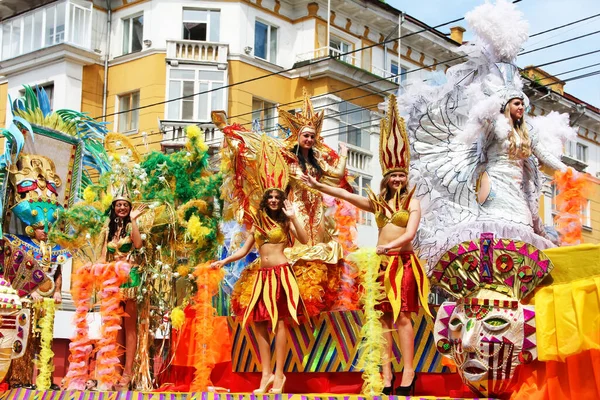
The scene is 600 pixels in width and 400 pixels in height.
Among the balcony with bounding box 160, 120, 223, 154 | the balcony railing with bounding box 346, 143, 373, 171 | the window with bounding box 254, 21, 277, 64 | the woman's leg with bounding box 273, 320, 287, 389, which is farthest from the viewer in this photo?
the balcony railing with bounding box 346, 143, 373, 171

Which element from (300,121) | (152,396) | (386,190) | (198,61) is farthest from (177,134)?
(386,190)

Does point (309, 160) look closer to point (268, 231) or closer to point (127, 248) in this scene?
point (268, 231)

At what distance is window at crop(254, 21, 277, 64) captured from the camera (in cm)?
2164

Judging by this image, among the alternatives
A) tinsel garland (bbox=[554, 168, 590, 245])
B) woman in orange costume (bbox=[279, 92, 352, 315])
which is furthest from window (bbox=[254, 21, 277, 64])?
tinsel garland (bbox=[554, 168, 590, 245])

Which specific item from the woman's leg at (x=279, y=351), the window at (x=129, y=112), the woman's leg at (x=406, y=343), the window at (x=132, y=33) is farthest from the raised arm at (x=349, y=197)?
the window at (x=132, y=33)

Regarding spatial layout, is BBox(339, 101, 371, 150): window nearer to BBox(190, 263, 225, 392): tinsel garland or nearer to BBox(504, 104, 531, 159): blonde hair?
BBox(190, 263, 225, 392): tinsel garland

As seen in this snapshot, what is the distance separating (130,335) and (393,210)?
283cm

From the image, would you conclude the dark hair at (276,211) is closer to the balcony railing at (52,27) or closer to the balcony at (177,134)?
the balcony at (177,134)

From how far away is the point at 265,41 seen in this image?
71.6ft

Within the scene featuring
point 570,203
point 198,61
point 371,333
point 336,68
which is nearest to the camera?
Result: point 371,333

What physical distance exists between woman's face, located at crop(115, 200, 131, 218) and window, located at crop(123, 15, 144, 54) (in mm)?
14980

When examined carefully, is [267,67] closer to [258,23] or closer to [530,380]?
[258,23]

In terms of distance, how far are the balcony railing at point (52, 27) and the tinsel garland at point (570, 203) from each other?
637 inches

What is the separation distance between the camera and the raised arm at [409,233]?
537 centimetres
